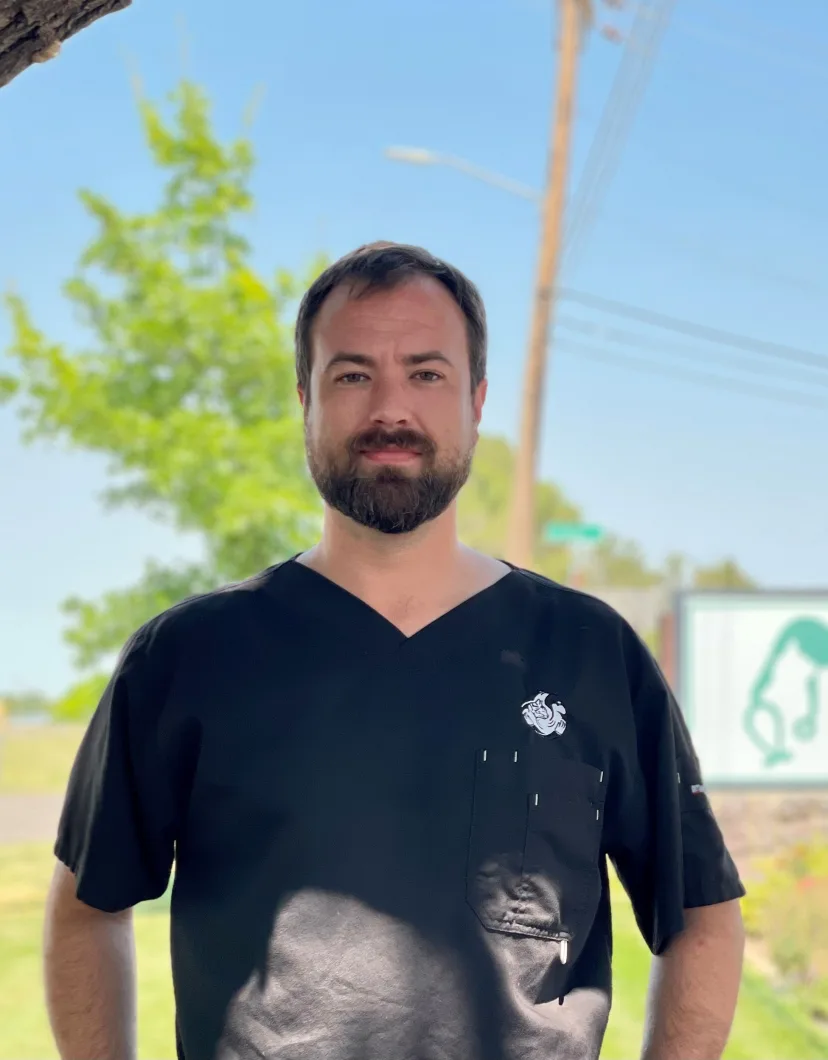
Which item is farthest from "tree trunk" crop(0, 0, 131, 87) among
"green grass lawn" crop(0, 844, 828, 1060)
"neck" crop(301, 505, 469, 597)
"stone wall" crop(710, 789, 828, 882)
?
"stone wall" crop(710, 789, 828, 882)

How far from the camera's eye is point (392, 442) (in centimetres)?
149

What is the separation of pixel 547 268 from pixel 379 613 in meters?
6.63

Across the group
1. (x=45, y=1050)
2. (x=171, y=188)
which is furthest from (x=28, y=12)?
(x=171, y=188)

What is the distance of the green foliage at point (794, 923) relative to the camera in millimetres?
5355

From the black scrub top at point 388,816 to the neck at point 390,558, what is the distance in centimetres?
4

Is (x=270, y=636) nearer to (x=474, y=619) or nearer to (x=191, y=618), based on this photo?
(x=191, y=618)

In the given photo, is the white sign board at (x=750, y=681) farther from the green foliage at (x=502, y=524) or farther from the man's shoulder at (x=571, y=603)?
the green foliage at (x=502, y=524)

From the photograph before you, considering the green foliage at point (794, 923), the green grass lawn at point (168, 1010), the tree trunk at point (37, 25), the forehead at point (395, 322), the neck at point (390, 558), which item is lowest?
the green grass lawn at point (168, 1010)

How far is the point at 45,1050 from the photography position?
5.09 metres

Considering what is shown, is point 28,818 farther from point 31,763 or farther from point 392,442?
point 392,442

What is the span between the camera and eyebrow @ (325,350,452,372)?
152cm

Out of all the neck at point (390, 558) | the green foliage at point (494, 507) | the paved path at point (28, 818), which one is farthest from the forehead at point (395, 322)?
the green foliage at point (494, 507)

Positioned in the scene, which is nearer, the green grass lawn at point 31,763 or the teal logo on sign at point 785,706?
the teal logo on sign at point 785,706

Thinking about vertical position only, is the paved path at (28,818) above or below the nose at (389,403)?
below
